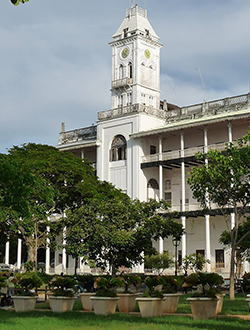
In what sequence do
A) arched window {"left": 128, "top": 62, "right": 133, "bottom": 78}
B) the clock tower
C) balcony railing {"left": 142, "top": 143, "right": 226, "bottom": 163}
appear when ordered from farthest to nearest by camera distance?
arched window {"left": 128, "top": 62, "right": 133, "bottom": 78} < the clock tower < balcony railing {"left": 142, "top": 143, "right": 226, "bottom": 163}

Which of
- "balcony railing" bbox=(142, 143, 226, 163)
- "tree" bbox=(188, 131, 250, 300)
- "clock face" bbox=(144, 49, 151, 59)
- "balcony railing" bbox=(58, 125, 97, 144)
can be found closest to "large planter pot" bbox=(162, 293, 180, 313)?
"tree" bbox=(188, 131, 250, 300)

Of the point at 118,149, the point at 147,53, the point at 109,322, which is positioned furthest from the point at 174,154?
the point at 109,322

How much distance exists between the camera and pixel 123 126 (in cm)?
4841

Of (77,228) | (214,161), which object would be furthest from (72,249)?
(214,161)

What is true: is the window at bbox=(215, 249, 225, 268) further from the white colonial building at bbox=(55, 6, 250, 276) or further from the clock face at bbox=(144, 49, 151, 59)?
the clock face at bbox=(144, 49, 151, 59)

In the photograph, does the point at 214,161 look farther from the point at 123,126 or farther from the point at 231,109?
the point at 123,126

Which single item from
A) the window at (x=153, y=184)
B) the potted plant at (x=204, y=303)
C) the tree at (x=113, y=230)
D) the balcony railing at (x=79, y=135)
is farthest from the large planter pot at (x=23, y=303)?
the balcony railing at (x=79, y=135)

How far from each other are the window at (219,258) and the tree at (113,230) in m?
12.8

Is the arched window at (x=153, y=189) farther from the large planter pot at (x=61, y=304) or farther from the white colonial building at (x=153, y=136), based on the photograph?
the large planter pot at (x=61, y=304)

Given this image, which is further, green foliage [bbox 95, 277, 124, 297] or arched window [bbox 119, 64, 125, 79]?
arched window [bbox 119, 64, 125, 79]

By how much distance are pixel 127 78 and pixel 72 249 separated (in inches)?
909

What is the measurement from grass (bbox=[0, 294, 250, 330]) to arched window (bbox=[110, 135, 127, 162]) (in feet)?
110

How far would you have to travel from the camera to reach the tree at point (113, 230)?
97.9 feet

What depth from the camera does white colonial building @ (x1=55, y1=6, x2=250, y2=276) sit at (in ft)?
142
